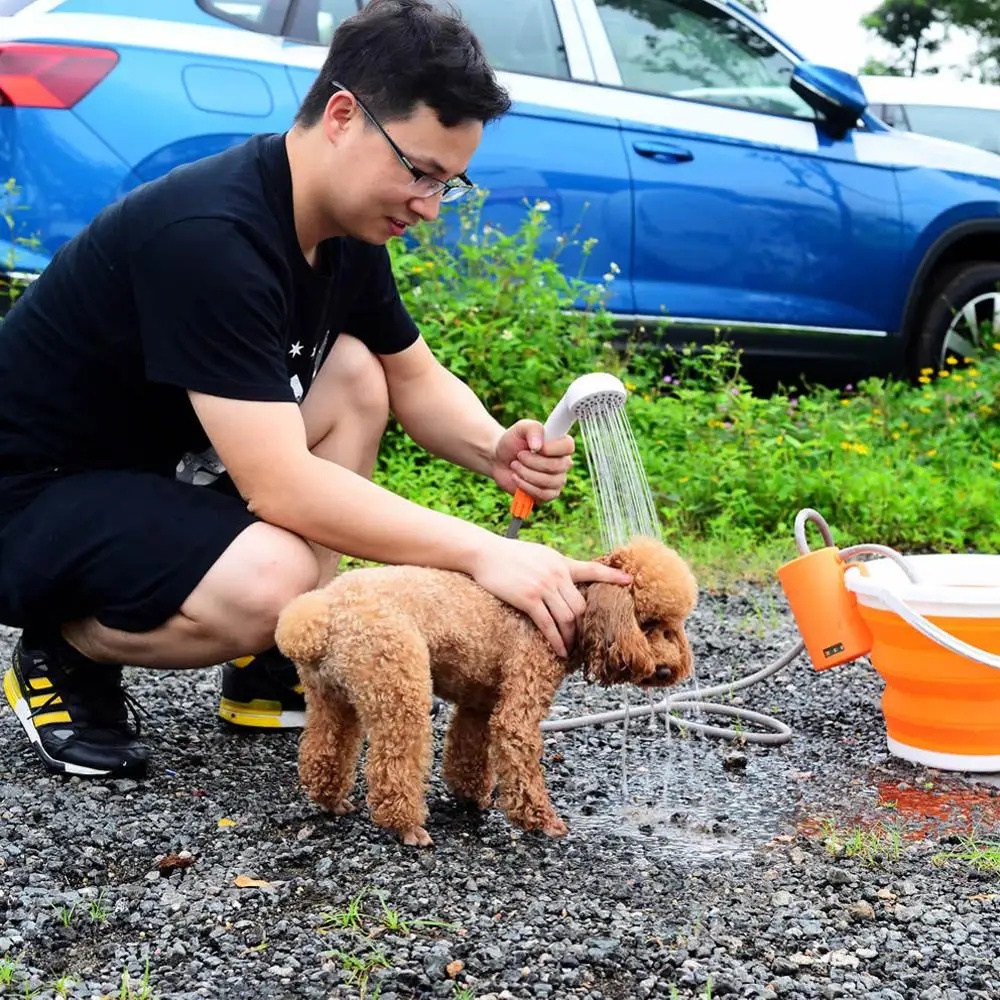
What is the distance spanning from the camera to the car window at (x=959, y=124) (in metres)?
8.10

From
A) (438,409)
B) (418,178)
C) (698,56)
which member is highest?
(698,56)

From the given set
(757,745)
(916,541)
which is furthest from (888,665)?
(916,541)

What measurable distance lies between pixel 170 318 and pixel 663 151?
145 inches

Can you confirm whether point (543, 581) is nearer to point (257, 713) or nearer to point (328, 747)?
point (328, 747)

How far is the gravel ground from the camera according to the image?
2.08 meters

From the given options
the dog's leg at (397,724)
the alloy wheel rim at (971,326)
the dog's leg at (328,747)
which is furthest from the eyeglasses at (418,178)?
the alloy wheel rim at (971,326)

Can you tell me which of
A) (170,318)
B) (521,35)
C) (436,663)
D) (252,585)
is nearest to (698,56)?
(521,35)

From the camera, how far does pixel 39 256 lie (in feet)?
15.7

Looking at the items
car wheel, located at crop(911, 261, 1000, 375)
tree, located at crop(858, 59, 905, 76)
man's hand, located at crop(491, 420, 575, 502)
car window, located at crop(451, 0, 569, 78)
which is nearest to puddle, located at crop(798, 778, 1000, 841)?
man's hand, located at crop(491, 420, 575, 502)

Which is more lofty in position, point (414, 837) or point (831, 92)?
point (831, 92)

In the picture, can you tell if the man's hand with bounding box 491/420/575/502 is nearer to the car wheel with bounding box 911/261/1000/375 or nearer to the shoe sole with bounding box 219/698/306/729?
the shoe sole with bounding box 219/698/306/729

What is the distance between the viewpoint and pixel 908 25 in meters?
30.3

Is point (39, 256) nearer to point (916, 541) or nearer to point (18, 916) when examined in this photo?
point (18, 916)

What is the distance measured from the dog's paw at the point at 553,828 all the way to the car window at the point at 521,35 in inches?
151
